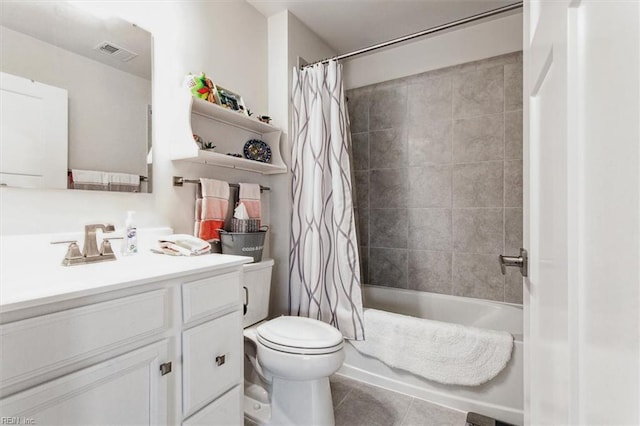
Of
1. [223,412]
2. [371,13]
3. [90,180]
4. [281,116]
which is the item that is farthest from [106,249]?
[371,13]

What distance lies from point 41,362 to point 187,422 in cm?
50

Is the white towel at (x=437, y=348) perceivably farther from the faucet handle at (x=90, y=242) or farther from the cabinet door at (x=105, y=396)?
the faucet handle at (x=90, y=242)

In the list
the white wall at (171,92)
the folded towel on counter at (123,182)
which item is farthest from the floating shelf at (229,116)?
the folded towel on counter at (123,182)

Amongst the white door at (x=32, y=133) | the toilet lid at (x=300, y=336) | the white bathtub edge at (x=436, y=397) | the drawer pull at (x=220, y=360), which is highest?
the white door at (x=32, y=133)

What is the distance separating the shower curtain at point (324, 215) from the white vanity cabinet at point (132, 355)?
818mm

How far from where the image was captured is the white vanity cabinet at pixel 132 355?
66 centimetres

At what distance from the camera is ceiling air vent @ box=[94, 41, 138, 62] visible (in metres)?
1.29

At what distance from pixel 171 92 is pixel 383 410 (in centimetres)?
204

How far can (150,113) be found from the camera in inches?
56.5

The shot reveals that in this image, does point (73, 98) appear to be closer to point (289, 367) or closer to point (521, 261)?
point (289, 367)

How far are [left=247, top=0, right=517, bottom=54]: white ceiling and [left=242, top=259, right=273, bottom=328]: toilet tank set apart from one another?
5.71 ft

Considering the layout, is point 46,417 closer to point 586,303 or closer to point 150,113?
point 586,303

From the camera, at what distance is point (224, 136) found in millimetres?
1839

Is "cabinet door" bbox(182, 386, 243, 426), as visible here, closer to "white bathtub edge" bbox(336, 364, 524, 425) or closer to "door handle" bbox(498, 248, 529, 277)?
"white bathtub edge" bbox(336, 364, 524, 425)
